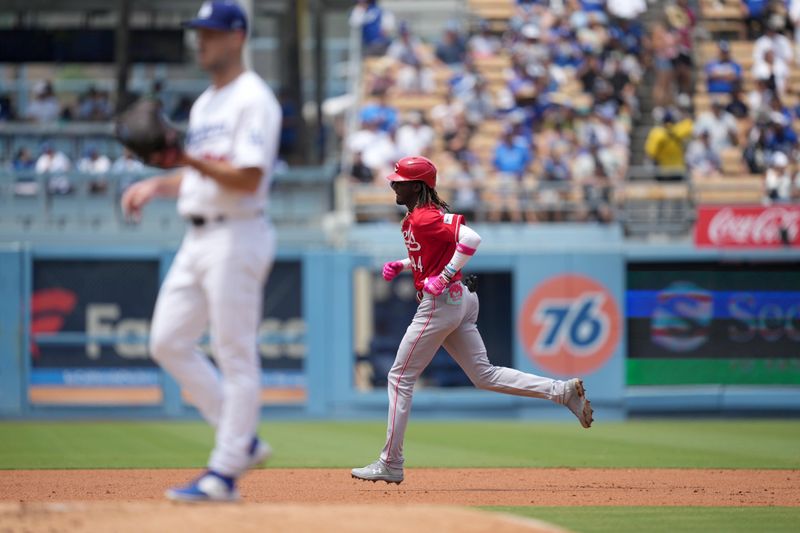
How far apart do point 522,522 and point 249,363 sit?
4.43ft

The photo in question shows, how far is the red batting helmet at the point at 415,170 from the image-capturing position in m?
8.00

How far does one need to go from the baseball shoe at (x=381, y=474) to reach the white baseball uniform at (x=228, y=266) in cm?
254

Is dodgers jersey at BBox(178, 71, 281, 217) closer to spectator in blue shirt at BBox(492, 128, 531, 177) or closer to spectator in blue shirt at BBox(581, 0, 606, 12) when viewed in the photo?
spectator in blue shirt at BBox(492, 128, 531, 177)

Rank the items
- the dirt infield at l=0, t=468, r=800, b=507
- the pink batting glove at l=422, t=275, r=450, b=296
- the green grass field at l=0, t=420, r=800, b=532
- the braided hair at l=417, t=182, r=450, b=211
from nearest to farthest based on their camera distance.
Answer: the green grass field at l=0, t=420, r=800, b=532
the dirt infield at l=0, t=468, r=800, b=507
the pink batting glove at l=422, t=275, r=450, b=296
the braided hair at l=417, t=182, r=450, b=211

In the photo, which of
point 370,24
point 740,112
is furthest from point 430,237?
point 370,24

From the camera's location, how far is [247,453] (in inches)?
216

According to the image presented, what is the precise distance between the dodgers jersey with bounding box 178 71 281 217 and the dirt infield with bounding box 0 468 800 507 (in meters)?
2.46

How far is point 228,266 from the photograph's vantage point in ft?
17.6

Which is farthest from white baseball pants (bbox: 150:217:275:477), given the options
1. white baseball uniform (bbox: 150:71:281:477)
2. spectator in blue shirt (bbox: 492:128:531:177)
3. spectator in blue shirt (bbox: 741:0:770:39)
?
spectator in blue shirt (bbox: 741:0:770:39)

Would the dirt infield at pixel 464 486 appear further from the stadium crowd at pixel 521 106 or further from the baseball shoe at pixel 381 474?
the stadium crowd at pixel 521 106

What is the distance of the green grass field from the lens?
6.99 metres

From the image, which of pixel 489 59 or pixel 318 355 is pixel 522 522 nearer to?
pixel 318 355

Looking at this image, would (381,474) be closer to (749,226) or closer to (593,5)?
(749,226)

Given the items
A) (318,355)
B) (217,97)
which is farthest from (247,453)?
(318,355)
